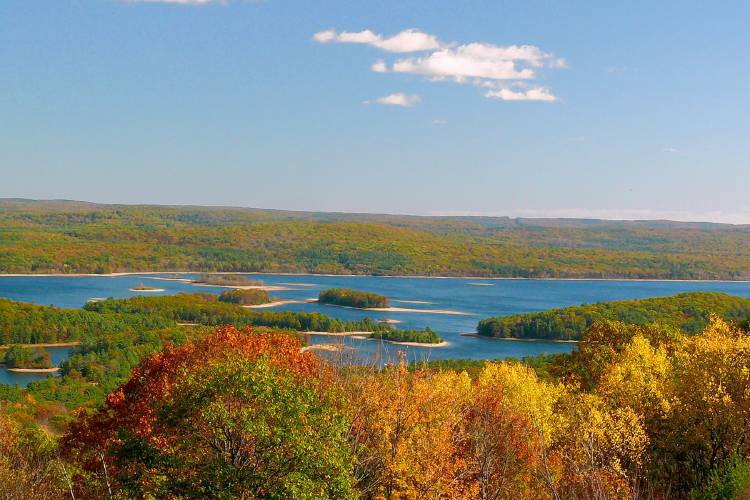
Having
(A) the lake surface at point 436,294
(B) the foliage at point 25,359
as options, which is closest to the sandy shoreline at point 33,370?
(B) the foliage at point 25,359

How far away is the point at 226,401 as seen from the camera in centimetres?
1423

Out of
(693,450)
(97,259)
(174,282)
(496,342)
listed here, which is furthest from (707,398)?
(97,259)

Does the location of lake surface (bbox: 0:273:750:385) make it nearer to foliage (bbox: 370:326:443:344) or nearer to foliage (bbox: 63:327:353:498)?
foliage (bbox: 370:326:443:344)

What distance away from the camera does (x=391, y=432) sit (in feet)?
63.2

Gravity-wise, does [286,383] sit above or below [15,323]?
above

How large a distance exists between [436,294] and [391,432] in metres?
143

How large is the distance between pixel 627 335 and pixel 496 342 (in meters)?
68.0

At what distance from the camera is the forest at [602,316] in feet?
342

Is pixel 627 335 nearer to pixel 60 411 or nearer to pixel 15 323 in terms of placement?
pixel 60 411

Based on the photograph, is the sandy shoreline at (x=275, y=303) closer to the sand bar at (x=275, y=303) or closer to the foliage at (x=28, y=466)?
the sand bar at (x=275, y=303)

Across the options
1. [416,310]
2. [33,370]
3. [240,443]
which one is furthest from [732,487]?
[416,310]

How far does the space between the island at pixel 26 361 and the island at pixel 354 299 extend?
208 feet

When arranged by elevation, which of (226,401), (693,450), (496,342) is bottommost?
(496,342)

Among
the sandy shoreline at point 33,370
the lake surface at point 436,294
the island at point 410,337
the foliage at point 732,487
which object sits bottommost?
the lake surface at point 436,294
